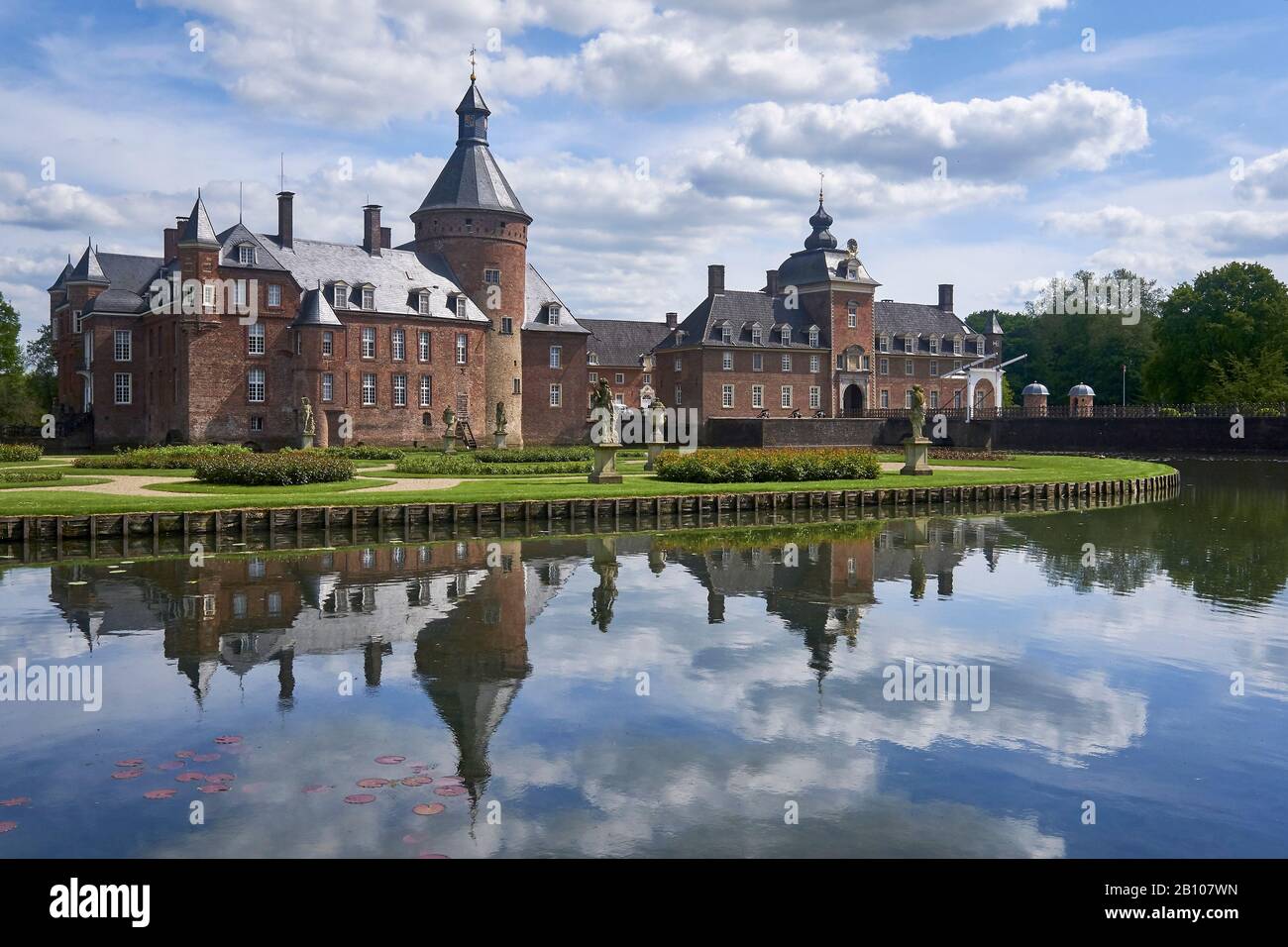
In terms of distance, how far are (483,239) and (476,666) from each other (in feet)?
172

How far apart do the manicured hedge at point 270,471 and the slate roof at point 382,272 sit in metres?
25.6

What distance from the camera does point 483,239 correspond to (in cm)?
6356

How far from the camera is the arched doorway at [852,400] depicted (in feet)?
266

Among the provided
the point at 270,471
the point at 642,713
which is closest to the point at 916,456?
the point at 270,471

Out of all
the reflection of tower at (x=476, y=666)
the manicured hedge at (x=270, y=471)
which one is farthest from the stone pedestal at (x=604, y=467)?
the reflection of tower at (x=476, y=666)

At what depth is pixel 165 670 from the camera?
13.6 m

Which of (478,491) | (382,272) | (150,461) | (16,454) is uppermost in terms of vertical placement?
(382,272)

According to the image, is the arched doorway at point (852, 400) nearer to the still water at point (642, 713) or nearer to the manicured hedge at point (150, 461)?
the manicured hedge at point (150, 461)

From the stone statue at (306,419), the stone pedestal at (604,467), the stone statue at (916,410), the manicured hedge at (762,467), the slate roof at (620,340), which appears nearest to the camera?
the stone pedestal at (604,467)

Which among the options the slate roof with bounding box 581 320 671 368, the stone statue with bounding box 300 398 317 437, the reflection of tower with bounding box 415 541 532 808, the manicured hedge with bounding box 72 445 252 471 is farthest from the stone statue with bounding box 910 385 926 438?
the slate roof with bounding box 581 320 671 368

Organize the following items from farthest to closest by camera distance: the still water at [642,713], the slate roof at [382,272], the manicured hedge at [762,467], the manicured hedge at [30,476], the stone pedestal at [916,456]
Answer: the slate roof at [382,272] → the stone pedestal at [916,456] → the manicured hedge at [762,467] → the manicured hedge at [30,476] → the still water at [642,713]

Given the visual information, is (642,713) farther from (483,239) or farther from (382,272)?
(483,239)

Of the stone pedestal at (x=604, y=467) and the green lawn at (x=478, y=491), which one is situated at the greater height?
the stone pedestal at (x=604, y=467)

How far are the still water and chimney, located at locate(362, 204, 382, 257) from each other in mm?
43655
